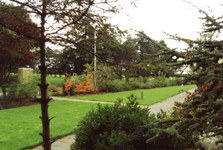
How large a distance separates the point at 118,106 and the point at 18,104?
28.4ft

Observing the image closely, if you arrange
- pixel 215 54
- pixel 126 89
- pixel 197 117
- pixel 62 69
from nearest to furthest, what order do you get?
pixel 215 54
pixel 197 117
pixel 126 89
pixel 62 69

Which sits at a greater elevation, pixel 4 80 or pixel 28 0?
pixel 28 0

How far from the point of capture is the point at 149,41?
2.42 m

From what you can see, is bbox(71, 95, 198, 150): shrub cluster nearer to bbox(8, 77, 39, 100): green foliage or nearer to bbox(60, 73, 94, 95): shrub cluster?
bbox(8, 77, 39, 100): green foliage

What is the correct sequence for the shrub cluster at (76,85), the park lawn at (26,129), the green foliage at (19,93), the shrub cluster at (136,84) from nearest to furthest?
the park lawn at (26,129)
the green foliage at (19,93)
the shrub cluster at (76,85)
the shrub cluster at (136,84)

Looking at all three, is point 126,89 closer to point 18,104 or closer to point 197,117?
point 18,104

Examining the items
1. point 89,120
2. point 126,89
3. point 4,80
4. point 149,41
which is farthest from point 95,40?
point 126,89

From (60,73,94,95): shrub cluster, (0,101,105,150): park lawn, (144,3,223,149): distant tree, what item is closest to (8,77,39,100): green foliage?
(0,101,105,150): park lawn

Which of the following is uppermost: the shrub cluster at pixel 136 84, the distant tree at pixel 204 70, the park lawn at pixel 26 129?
the distant tree at pixel 204 70

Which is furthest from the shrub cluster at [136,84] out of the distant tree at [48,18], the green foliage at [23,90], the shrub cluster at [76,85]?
the distant tree at [48,18]

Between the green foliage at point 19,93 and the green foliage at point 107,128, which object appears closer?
the green foliage at point 107,128

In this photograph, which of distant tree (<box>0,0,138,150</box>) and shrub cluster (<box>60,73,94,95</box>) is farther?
shrub cluster (<box>60,73,94,95</box>)

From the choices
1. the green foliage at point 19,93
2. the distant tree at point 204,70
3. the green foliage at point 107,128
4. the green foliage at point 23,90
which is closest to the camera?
the distant tree at point 204,70

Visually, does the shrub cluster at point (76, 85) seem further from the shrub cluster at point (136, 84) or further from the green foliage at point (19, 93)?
the green foliage at point (19, 93)
